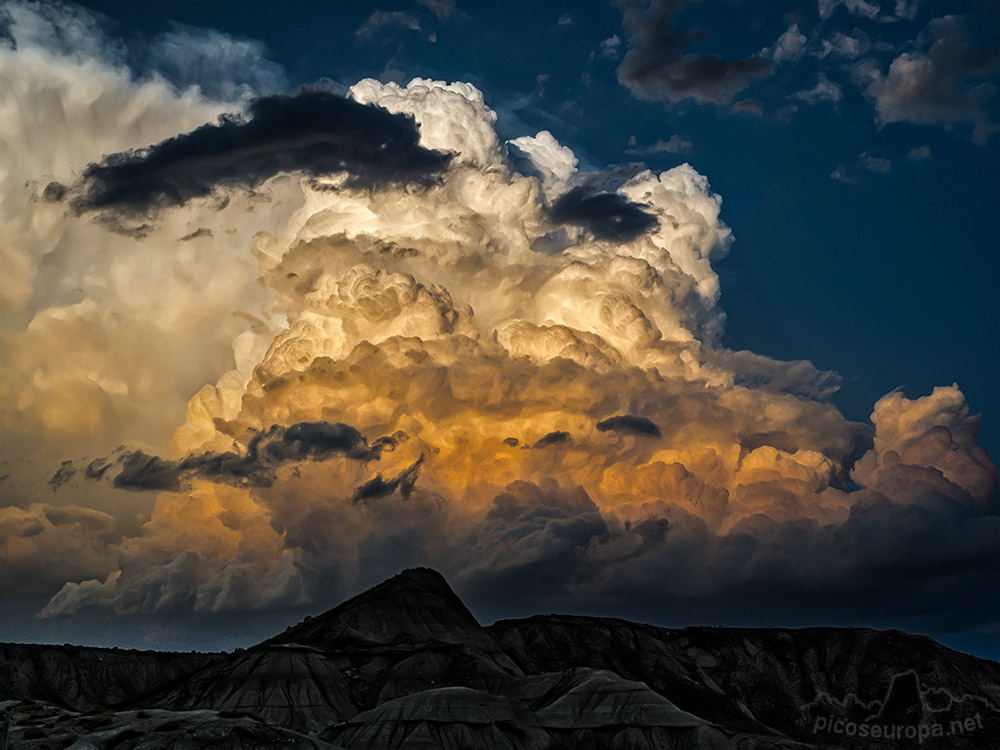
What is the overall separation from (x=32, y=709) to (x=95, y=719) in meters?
19.1

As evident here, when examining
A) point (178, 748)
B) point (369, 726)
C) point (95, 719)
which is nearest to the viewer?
point (178, 748)

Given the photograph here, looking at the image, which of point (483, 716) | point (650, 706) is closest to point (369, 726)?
point (483, 716)

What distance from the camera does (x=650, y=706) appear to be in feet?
652

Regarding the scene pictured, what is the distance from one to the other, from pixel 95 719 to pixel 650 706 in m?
99.1

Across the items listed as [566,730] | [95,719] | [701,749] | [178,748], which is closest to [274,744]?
[178,748]

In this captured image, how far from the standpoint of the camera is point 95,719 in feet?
496

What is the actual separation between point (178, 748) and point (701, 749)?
313 feet

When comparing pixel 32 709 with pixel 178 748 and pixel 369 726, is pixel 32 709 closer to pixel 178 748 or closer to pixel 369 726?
pixel 178 748

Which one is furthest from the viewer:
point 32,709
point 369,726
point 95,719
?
point 369,726

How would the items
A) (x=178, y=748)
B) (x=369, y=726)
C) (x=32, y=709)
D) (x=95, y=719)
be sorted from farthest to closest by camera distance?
(x=369, y=726) → (x=32, y=709) → (x=95, y=719) → (x=178, y=748)

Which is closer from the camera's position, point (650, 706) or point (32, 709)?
point (32, 709)

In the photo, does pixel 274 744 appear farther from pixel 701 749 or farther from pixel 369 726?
pixel 701 749

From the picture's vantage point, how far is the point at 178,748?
459 ft

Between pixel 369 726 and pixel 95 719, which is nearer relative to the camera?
pixel 95 719
